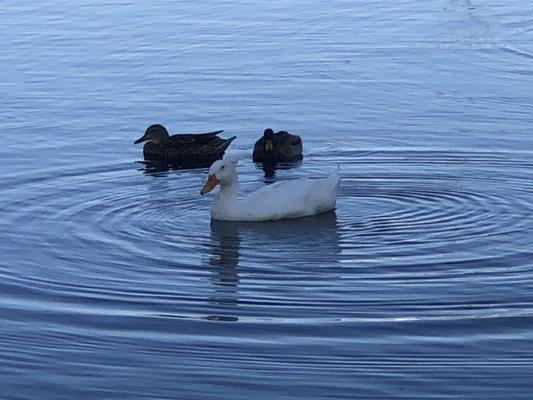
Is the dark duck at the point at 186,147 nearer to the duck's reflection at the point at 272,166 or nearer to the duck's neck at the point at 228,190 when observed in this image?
the duck's reflection at the point at 272,166

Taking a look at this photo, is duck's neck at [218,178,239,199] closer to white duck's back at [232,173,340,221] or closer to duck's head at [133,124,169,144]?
white duck's back at [232,173,340,221]

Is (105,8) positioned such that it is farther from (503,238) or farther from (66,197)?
(503,238)

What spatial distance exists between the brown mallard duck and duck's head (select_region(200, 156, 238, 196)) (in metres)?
2.10

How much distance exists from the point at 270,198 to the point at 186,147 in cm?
402

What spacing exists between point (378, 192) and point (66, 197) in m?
2.99

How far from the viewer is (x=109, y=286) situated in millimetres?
11055

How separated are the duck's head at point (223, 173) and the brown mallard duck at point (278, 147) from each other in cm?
210

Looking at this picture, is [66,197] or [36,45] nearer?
[66,197]

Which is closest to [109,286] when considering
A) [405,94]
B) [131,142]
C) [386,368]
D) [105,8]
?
[386,368]

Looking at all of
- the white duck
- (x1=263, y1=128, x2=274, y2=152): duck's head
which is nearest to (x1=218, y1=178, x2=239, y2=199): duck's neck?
the white duck

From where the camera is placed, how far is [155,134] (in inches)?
682

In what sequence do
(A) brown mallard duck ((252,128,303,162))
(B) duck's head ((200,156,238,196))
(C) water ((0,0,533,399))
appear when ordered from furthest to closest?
(A) brown mallard duck ((252,128,303,162)), (B) duck's head ((200,156,238,196)), (C) water ((0,0,533,399))

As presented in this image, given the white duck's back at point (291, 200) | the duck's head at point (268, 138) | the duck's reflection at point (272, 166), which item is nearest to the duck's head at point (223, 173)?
the white duck's back at point (291, 200)

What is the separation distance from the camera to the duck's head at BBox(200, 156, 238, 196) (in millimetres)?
13773
